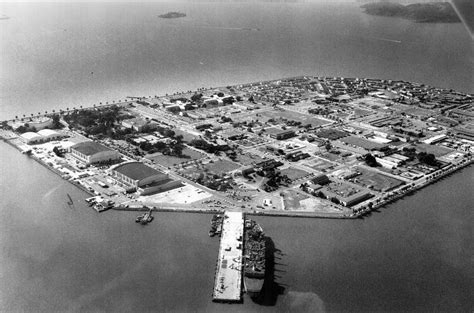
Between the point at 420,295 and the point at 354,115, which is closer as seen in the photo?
the point at 420,295

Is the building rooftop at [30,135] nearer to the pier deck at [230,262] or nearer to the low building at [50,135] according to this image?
the low building at [50,135]

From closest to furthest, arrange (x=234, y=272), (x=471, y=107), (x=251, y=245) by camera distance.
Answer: (x=234, y=272)
(x=251, y=245)
(x=471, y=107)

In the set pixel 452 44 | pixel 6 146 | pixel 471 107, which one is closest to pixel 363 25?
pixel 452 44

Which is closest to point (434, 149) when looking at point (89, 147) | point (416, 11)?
point (89, 147)

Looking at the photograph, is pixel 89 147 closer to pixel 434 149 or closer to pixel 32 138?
pixel 32 138

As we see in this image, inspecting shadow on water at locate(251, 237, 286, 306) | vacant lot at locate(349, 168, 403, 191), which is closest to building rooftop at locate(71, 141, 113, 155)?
shadow on water at locate(251, 237, 286, 306)

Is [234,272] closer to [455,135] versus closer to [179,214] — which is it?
[179,214]
